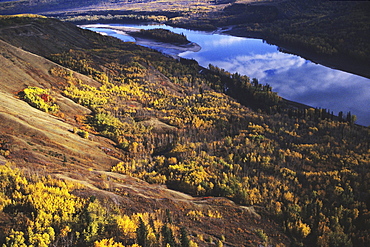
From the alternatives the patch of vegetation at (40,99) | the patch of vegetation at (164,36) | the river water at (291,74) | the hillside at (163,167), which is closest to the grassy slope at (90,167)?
the hillside at (163,167)

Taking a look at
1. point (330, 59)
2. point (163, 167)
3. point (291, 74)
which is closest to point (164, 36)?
point (291, 74)

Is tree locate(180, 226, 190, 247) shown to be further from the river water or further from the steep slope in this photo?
the river water

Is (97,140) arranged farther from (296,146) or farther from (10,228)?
(296,146)

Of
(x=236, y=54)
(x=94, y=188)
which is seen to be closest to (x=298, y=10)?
(x=236, y=54)

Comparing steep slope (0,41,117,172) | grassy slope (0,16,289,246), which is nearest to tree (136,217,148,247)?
grassy slope (0,16,289,246)

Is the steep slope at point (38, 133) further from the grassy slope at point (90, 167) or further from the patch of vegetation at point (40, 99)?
the patch of vegetation at point (40, 99)
